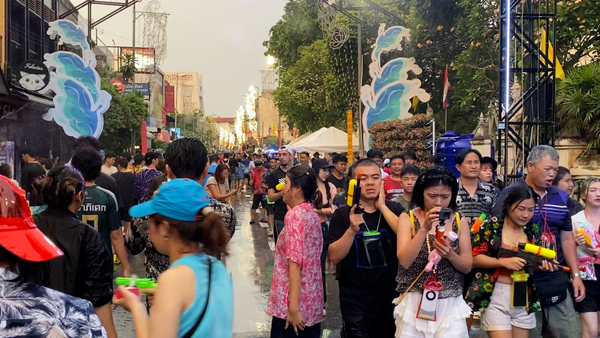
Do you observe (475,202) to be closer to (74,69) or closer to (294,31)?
(74,69)

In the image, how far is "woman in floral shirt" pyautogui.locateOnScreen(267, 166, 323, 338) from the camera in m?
4.07

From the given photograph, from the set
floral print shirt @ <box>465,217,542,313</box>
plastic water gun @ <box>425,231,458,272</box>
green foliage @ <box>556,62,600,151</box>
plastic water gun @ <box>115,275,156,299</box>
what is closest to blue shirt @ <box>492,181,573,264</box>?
floral print shirt @ <box>465,217,542,313</box>

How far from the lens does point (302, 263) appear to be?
410 cm

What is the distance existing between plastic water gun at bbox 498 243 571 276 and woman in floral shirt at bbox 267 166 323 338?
136 cm

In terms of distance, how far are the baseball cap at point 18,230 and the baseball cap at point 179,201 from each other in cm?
Answer: 50

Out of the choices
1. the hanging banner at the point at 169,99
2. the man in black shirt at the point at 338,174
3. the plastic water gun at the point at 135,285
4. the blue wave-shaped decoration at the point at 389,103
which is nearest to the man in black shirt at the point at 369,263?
the plastic water gun at the point at 135,285

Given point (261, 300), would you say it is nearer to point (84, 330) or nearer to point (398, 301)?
point (398, 301)

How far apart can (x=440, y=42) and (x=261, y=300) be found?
19.3 metres

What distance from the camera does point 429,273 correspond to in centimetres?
393

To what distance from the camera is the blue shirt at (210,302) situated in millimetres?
2119

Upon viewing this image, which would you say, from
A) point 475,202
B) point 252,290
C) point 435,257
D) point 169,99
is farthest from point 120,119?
point 169,99

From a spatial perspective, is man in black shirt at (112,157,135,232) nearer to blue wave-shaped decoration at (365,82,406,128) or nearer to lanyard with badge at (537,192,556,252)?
lanyard with badge at (537,192,556,252)

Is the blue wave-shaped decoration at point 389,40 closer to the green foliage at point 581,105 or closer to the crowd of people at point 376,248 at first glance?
the green foliage at point 581,105

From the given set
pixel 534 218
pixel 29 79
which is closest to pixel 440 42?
pixel 29 79
